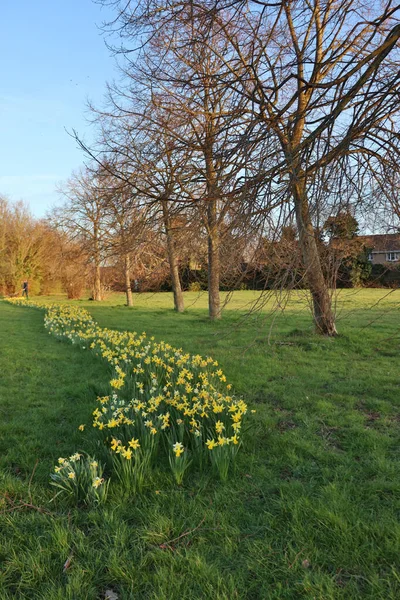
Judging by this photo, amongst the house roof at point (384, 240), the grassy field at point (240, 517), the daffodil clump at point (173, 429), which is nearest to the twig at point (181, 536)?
the grassy field at point (240, 517)

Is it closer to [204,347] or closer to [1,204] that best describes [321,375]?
[204,347]

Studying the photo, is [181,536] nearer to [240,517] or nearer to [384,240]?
[240,517]

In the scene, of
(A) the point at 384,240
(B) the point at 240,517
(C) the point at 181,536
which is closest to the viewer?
(C) the point at 181,536

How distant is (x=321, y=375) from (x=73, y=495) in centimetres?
437

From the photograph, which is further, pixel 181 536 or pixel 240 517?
pixel 240 517

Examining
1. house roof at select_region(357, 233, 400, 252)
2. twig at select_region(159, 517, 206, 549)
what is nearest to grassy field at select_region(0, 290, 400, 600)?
twig at select_region(159, 517, 206, 549)

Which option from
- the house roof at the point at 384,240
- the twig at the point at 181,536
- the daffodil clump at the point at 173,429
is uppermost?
the house roof at the point at 384,240

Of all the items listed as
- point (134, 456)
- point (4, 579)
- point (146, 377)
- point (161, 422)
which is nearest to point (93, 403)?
point (146, 377)

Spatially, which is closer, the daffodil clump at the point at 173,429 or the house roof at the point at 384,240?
the daffodil clump at the point at 173,429

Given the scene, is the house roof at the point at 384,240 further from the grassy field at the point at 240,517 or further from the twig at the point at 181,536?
the twig at the point at 181,536

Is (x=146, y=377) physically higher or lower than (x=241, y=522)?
higher

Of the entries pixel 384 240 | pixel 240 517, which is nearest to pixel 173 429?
pixel 240 517

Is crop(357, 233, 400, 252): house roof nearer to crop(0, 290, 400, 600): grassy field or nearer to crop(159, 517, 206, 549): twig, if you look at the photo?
crop(0, 290, 400, 600): grassy field

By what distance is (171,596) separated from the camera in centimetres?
186
